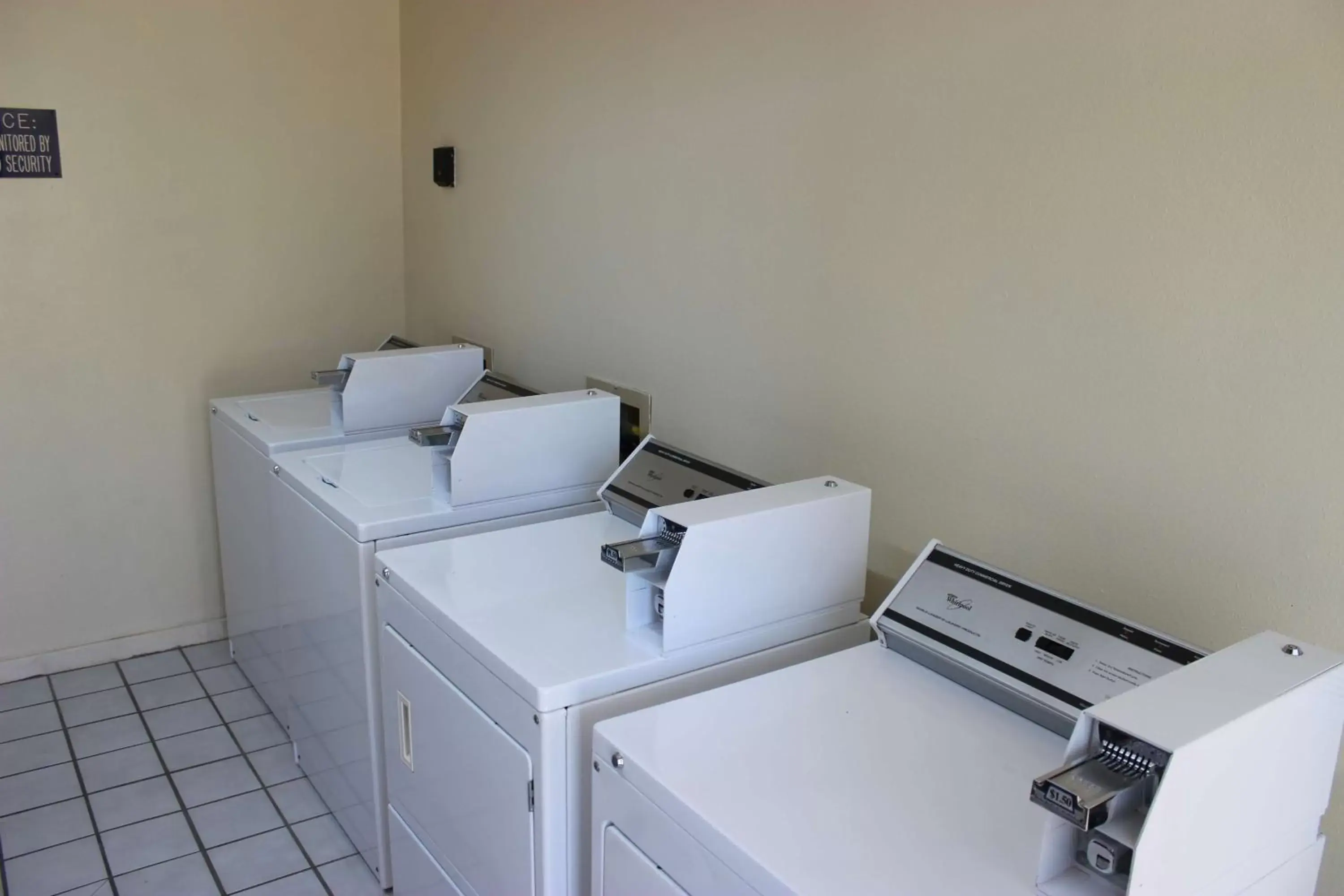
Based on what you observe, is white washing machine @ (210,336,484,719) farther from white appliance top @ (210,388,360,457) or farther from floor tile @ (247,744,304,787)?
floor tile @ (247,744,304,787)

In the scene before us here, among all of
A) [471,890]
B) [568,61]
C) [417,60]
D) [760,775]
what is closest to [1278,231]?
[760,775]

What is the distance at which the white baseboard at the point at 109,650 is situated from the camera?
3.19 metres

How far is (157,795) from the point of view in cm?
261

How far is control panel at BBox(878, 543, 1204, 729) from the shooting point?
4.34 ft

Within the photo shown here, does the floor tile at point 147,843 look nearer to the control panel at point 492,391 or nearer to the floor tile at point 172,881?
the floor tile at point 172,881

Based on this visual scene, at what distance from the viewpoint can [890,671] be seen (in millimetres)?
1548

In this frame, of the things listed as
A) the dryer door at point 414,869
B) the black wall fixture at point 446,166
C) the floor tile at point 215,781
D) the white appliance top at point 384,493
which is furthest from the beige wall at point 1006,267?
the floor tile at point 215,781

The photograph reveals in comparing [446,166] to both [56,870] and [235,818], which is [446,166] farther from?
[56,870]

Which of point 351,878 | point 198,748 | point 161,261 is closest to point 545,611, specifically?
point 351,878

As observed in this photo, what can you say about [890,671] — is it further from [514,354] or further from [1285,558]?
[514,354]

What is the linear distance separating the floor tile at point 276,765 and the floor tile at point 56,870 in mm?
420

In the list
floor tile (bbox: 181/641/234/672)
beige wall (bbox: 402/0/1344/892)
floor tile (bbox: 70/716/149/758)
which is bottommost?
floor tile (bbox: 70/716/149/758)

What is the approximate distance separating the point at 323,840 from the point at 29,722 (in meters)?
1.14

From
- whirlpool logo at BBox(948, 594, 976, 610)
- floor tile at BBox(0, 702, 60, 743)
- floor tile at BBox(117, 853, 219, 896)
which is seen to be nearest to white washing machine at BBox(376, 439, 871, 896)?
whirlpool logo at BBox(948, 594, 976, 610)
